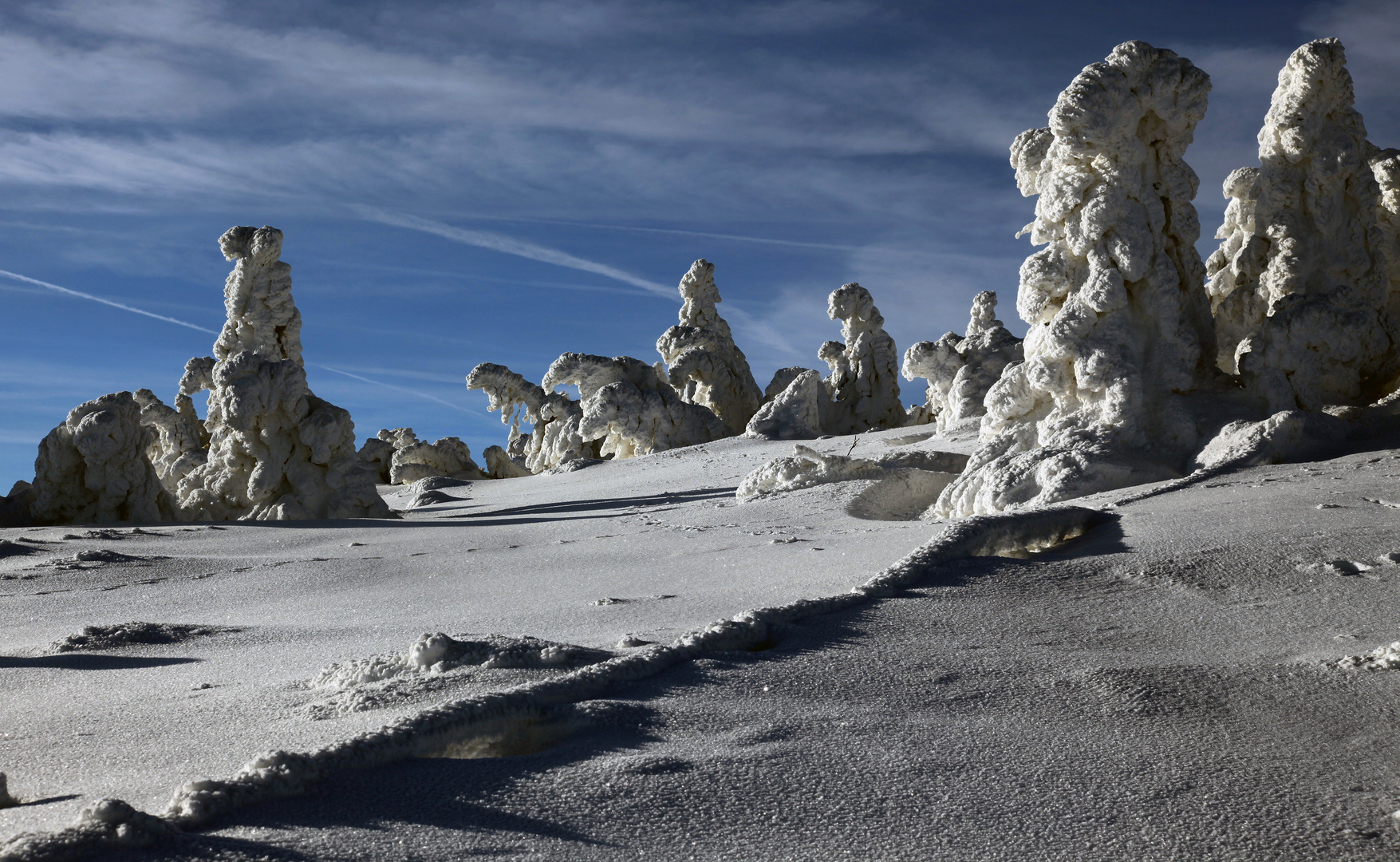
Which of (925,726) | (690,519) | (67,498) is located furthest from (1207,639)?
(67,498)

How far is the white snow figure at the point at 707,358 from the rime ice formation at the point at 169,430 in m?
Answer: 10.2

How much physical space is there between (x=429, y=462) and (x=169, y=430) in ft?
18.8

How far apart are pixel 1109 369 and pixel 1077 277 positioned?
3.34ft

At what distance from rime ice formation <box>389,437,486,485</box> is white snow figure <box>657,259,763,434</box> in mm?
5353

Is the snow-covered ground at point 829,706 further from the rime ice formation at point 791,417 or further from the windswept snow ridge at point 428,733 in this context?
the rime ice formation at point 791,417

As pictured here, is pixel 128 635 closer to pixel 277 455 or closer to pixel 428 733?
pixel 428 733

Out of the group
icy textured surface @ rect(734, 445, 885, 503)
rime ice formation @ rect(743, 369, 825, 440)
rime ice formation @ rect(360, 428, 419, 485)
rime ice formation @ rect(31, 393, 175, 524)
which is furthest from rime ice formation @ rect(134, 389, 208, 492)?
icy textured surface @ rect(734, 445, 885, 503)

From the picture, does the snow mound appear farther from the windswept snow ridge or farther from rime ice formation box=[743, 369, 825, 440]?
rime ice formation box=[743, 369, 825, 440]

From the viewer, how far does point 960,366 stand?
16.5 metres

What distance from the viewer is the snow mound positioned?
4.06 m

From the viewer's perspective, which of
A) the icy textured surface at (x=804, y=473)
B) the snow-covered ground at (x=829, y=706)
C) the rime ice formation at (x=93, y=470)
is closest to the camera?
the snow-covered ground at (x=829, y=706)

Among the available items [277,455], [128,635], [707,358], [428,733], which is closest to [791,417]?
[707,358]

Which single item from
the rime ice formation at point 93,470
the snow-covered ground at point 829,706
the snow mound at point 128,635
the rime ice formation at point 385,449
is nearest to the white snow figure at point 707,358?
the rime ice formation at point 385,449

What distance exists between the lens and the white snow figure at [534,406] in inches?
908
